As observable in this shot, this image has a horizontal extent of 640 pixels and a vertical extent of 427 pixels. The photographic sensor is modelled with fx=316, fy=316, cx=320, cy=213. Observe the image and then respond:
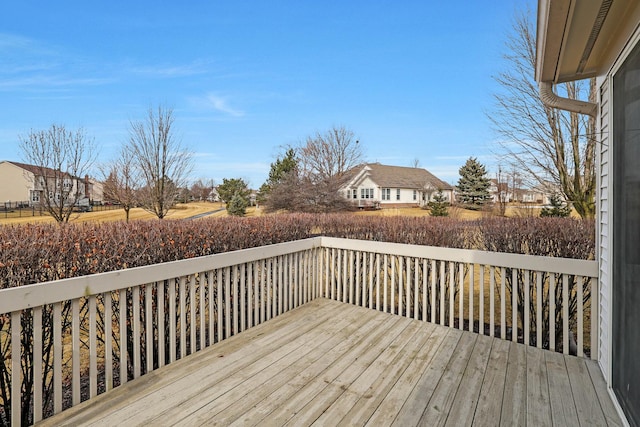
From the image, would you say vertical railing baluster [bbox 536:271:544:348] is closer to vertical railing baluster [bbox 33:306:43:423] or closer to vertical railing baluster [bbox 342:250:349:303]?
vertical railing baluster [bbox 342:250:349:303]

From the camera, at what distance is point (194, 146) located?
37.2 feet

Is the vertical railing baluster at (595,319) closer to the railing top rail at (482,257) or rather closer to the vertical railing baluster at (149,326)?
the railing top rail at (482,257)

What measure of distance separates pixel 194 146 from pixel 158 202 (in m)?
2.36

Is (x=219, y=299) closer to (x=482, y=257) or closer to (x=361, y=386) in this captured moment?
(x=361, y=386)

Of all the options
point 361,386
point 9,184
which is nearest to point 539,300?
point 361,386

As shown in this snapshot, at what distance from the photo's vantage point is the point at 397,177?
32.0 meters

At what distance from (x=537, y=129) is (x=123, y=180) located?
1405 centimetres

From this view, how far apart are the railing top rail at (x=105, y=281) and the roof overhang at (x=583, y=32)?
278 cm

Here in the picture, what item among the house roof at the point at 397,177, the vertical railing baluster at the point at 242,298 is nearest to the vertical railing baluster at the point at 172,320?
the vertical railing baluster at the point at 242,298

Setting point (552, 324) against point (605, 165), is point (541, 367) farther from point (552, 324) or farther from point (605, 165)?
point (605, 165)

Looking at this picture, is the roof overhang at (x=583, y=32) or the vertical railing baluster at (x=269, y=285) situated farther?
the vertical railing baluster at (x=269, y=285)

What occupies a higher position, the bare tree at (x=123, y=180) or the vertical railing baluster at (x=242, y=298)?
the bare tree at (x=123, y=180)

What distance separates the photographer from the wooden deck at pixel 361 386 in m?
1.82

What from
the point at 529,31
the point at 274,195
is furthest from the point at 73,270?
the point at 274,195
